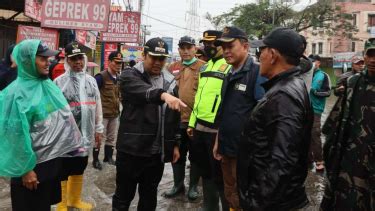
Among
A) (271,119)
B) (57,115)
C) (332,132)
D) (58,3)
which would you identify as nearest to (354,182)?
(332,132)

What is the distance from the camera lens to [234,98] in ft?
12.0

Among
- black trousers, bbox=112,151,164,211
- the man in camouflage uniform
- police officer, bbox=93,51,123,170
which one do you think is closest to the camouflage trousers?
the man in camouflage uniform

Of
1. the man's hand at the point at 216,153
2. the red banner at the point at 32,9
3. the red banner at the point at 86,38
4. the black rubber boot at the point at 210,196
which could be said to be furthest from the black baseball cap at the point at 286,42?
the red banner at the point at 86,38

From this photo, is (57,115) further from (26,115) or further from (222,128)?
(222,128)

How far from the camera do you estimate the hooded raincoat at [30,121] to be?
2.98 metres

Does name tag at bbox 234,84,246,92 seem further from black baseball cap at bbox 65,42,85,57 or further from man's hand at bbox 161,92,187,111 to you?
black baseball cap at bbox 65,42,85,57

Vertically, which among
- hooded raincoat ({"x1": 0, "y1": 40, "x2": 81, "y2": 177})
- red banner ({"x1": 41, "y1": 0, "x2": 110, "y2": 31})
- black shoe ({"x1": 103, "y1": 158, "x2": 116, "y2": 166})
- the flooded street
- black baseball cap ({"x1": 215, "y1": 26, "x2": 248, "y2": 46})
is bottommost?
the flooded street

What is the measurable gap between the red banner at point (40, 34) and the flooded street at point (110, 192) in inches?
105

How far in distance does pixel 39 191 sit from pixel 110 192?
2.40 metres

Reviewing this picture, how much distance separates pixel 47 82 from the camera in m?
3.36

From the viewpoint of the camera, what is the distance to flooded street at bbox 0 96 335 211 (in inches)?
197

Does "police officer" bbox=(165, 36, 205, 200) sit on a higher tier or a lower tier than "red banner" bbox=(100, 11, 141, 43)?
lower

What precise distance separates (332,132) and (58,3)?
5256 millimetres

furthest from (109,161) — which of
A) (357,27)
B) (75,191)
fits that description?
(357,27)
